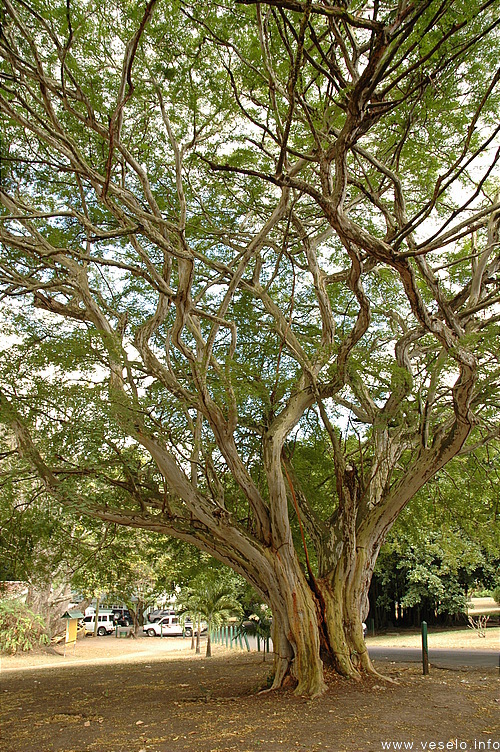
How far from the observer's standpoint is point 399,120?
6465mm

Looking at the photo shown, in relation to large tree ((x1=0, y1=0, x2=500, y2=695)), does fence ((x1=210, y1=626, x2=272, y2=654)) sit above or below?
below

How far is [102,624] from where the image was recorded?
36438 mm

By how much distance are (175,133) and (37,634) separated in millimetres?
18338

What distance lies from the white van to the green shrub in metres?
16.1

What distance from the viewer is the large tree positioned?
6.13 metres

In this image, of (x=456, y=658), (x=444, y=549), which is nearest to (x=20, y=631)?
(x=456, y=658)

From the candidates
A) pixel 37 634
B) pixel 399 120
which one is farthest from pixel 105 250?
pixel 37 634

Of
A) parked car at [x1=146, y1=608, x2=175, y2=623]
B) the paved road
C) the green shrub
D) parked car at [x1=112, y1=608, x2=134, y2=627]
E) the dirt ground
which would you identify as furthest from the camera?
parked car at [x1=112, y1=608, x2=134, y2=627]

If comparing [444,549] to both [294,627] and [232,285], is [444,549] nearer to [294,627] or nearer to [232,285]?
[294,627]

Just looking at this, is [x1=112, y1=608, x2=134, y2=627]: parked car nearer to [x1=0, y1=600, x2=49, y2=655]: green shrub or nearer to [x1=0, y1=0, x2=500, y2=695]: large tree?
[x1=0, y1=600, x2=49, y2=655]: green shrub

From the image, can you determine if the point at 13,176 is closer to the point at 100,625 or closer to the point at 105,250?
the point at 105,250

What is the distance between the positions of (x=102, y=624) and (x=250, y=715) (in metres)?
34.0

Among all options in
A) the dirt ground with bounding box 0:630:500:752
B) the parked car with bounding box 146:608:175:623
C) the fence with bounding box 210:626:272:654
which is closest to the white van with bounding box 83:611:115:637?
the parked car with bounding box 146:608:175:623

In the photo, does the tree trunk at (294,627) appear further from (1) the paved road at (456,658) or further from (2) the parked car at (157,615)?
(2) the parked car at (157,615)
